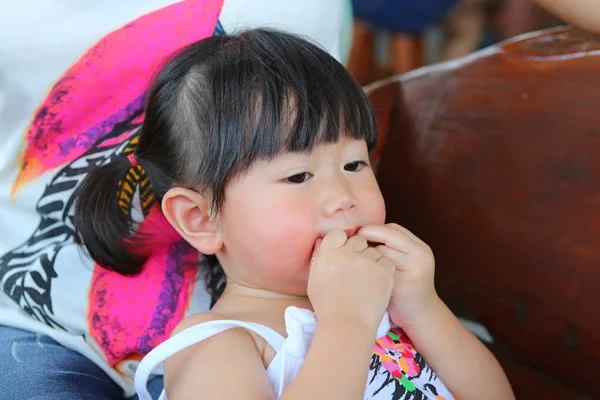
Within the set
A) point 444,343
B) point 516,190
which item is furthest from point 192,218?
point 516,190

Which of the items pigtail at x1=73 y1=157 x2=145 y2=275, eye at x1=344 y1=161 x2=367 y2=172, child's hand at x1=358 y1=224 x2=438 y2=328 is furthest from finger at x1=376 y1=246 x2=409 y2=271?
pigtail at x1=73 y1=157 x2=145 y2=275

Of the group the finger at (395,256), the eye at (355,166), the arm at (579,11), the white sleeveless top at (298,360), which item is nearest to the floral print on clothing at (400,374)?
the white sleeveless top at (298,360)

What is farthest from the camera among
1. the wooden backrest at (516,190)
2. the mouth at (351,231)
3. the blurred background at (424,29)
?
the blurred background at (424,29)

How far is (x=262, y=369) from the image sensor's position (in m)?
0.76

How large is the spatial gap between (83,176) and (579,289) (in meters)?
0.71

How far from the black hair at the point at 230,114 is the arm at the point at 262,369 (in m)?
0.18

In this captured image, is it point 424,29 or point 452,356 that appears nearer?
point 452,356

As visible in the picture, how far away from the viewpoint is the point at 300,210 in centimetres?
→ 78

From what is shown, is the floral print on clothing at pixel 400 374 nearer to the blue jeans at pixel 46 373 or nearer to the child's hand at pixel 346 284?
the child's hand at pixel 346 284

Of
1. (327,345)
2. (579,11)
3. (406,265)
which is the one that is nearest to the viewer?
(327,345)

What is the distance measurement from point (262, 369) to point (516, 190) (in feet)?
1.52

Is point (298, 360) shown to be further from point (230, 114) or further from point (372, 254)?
point (230, 114)

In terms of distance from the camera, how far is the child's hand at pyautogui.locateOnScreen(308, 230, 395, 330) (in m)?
0.74

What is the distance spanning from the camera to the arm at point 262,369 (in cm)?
69
